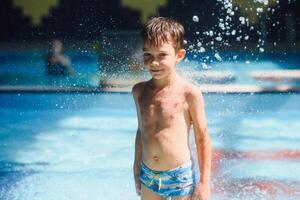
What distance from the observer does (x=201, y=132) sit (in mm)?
2225

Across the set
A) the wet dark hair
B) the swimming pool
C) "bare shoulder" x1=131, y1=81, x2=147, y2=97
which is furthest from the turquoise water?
the wet dark hair

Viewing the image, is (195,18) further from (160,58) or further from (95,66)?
(160,58)

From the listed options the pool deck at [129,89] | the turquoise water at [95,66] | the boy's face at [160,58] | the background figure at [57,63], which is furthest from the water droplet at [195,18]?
the boy's face at [160,58]

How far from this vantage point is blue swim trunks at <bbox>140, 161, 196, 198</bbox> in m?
2.24

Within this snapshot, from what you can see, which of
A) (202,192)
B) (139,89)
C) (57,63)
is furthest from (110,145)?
(57,63)

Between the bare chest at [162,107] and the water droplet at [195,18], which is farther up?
the bare chest at [162,107]

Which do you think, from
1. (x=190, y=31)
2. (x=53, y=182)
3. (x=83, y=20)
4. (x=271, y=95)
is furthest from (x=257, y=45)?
(x=53, y=182)

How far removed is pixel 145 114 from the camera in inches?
90.1

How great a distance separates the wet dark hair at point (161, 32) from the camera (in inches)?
85.1

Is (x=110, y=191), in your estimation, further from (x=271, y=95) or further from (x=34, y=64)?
(x=34, y=64)

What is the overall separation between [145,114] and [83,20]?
10946 millimetres

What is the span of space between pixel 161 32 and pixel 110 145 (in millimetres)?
3460

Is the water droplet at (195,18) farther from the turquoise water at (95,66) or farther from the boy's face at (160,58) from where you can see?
the boy's face at (160,58)

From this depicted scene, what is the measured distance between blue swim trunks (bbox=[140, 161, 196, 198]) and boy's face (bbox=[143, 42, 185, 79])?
41 cm
